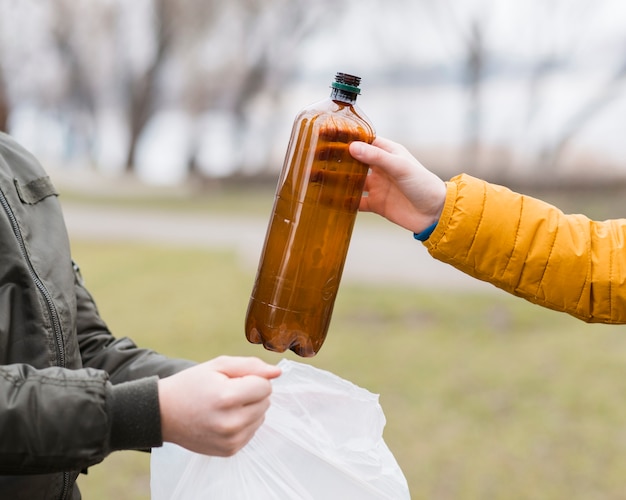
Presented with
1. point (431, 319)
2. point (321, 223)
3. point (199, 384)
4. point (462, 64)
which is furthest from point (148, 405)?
point (462, 64)

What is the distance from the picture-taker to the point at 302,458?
1100 millimetres

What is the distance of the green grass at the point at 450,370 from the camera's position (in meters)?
3.02

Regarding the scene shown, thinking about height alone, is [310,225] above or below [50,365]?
above

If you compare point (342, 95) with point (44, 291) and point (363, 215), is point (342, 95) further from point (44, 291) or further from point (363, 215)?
point (363, 215)

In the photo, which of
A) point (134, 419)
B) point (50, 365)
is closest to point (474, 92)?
point (50, 365)

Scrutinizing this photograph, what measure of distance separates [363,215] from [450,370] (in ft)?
12.7

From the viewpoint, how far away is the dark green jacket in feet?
2.82

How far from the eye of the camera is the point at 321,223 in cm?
112

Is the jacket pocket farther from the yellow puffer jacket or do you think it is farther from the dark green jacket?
the yellow puffer jacket

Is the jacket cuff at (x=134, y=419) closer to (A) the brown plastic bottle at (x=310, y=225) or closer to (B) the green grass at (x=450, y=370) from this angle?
(A) the brown plastic bottle at (x=310, y=225)

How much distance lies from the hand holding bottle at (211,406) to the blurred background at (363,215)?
79cm

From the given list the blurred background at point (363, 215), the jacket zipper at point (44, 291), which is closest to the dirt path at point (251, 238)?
the blurred background at point (363, 215)

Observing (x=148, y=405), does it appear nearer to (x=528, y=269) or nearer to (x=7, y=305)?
(x=7, y=305)

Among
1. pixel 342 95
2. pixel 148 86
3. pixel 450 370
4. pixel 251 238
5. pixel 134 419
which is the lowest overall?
pixel 251 238
